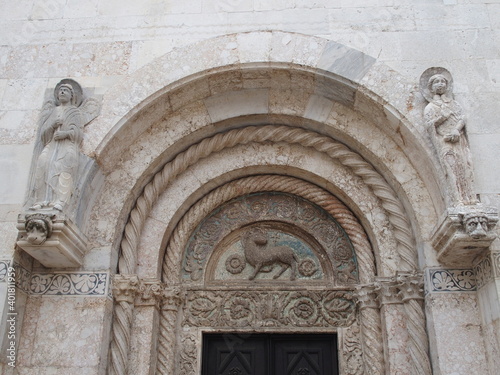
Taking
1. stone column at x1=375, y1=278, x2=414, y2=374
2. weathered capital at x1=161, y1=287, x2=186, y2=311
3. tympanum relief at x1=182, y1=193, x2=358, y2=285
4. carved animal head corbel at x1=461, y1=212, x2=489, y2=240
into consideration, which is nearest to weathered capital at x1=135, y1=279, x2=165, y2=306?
weathered capital at x1=161, y1=287, x2=186, y2=311

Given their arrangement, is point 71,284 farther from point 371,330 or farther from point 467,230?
point 467,230

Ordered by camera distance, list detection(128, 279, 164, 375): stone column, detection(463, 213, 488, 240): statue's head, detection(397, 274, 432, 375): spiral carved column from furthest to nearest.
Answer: detection(128, 279, 164, 375): stone column
detection(397, 274, 432, 375): spiral carved column
detection(463, 213, 488, 240): statue's head

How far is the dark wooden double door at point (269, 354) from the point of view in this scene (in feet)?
16.8

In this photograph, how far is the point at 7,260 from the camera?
445 centimetres

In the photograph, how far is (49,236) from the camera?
4.31 metres

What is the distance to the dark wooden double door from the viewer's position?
5113mm

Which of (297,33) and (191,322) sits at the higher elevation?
(297,33)

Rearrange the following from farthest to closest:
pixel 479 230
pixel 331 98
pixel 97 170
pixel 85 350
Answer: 1. pixel 331 98
2. pixel 97 170
3. pixel 85 350
4. pixel 479 230

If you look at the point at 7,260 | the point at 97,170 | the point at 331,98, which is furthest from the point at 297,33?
the point at 7,260

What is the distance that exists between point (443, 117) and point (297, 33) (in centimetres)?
165

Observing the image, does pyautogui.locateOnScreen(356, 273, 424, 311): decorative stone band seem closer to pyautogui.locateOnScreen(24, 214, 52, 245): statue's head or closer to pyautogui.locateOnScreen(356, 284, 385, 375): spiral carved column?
pyautogui.locateOnScreen(356, 284, 385, 375): spiral carved column

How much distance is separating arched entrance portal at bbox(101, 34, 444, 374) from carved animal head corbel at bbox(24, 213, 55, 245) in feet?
2.68

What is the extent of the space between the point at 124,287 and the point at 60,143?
144 centimetres

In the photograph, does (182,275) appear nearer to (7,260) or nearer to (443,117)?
(7,260)
